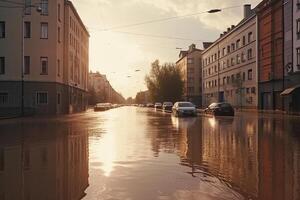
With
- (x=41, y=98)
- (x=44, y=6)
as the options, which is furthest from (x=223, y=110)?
(x=44, y=6)

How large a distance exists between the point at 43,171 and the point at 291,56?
4787cm

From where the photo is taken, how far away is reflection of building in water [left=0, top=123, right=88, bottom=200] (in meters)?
7.36

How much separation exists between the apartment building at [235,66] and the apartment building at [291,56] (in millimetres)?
11806

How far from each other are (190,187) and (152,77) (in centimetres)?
10917

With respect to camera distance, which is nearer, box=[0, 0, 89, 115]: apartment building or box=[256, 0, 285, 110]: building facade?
box=[0, 0, 89, 115]: apartment building

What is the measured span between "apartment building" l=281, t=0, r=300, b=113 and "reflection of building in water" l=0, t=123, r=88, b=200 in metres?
41.3

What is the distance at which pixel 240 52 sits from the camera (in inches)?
2955

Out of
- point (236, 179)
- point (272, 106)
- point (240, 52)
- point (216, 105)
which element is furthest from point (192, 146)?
point (240, 52)

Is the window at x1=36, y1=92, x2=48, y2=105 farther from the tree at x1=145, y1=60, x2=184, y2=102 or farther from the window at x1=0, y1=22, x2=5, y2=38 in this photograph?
the tree at x1=145, y1=60, x2=184, y2=102

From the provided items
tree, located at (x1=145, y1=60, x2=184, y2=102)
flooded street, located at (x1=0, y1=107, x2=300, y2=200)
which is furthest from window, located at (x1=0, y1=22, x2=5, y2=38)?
tree, located at (x1=145, y1=60, x2=184, y2=102)

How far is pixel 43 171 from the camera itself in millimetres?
9617

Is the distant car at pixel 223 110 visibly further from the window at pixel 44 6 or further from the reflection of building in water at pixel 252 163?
the reflection of building in water at pixel 252 163

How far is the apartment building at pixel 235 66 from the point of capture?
225 feet

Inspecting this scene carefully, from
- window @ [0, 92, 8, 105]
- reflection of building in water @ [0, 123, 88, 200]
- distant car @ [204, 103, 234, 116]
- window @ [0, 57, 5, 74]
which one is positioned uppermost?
window @ [0, 57, 5, 74]
